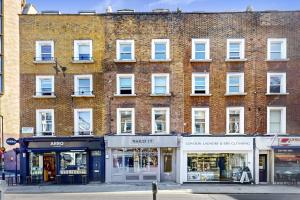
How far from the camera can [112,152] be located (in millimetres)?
21656

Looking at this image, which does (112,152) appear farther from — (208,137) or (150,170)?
(208,137)

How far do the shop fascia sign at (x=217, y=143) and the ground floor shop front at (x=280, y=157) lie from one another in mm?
812

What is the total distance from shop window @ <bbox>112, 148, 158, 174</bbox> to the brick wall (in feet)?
10.9

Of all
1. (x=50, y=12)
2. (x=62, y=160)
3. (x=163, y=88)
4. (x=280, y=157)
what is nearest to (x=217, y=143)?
(x=280, y=157)

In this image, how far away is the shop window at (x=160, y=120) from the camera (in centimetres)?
2152

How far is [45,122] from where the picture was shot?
2188 centimetres

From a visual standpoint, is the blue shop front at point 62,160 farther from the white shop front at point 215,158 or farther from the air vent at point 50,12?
the air vent at point 50,12

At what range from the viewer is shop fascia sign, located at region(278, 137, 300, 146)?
21.0 m

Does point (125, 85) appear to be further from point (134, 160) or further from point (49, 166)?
point (49, 166)

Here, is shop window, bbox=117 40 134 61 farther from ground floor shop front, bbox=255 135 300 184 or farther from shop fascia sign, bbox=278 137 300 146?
shop fascia sign, bbox=278 137 300 146

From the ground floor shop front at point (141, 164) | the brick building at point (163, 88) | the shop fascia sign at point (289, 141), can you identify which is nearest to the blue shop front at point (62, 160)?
the brick building at point (163, 88)

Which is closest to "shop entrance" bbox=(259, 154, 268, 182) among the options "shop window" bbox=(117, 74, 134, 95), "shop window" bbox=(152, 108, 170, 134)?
"shop window" bbox=(152, 108, 170, 134)

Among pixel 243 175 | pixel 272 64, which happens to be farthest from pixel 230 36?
pixel 243 175

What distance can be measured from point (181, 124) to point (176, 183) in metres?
4.12
